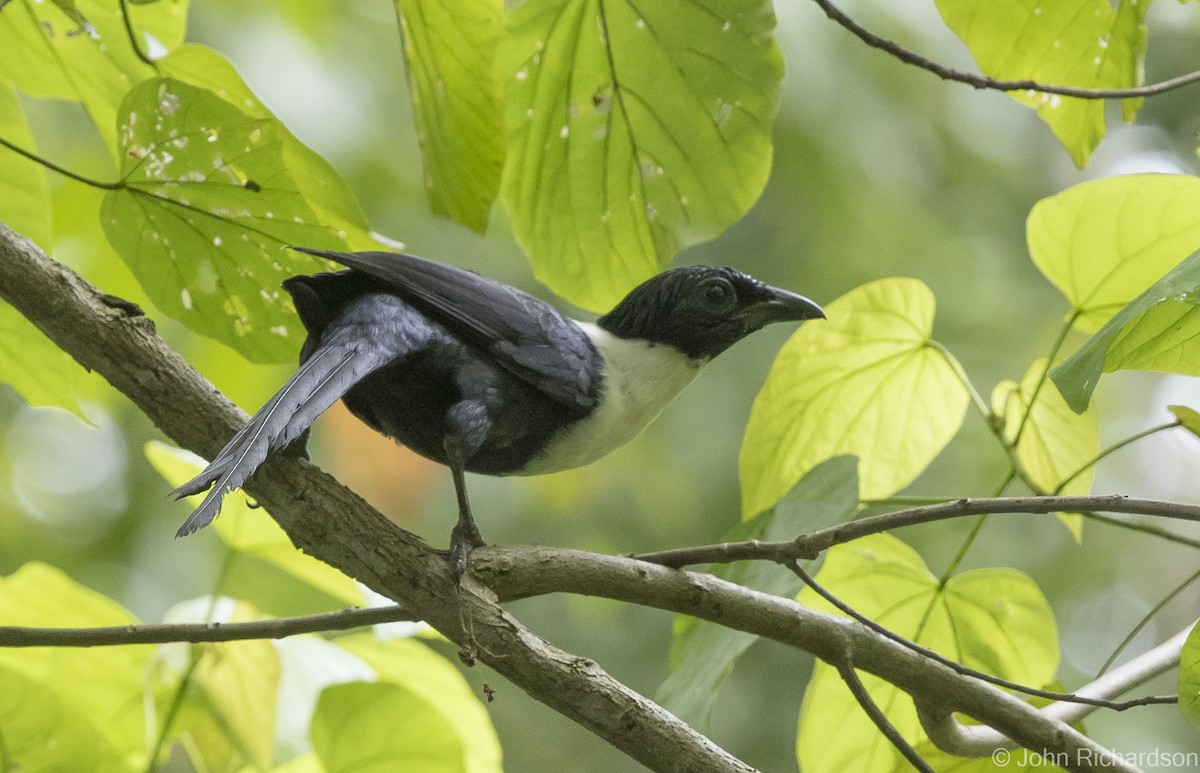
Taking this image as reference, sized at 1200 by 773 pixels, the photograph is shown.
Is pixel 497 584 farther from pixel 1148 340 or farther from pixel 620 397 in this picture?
pixel 1148 340

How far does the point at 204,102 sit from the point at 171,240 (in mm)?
242

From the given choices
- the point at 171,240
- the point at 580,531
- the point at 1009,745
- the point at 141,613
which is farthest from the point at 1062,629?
the point at 171,240

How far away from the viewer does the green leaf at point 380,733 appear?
63.2 inches

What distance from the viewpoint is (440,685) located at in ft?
6.31

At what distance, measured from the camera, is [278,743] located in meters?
1.84

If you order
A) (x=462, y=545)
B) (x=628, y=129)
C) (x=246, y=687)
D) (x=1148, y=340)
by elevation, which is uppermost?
(x=628, y=129)

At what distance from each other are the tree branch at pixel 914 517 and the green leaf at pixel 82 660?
3.03 feet

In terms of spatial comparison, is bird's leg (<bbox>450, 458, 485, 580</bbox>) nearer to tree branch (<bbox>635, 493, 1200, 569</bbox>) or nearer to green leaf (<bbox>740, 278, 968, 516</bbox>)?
tree branch (<bbox>635, 493, 1200, 569</bbox>)

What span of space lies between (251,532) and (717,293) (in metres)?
0.95

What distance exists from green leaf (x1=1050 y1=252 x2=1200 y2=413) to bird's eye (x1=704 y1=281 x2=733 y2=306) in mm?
789

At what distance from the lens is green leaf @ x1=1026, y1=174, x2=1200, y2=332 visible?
5.09 ft

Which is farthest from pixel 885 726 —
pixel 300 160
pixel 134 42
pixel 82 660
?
pixel 134 42

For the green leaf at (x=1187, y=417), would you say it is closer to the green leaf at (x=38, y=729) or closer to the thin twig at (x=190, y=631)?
the thin twig at (x=190, y=631)

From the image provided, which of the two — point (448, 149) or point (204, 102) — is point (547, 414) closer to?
point (448, 149)
